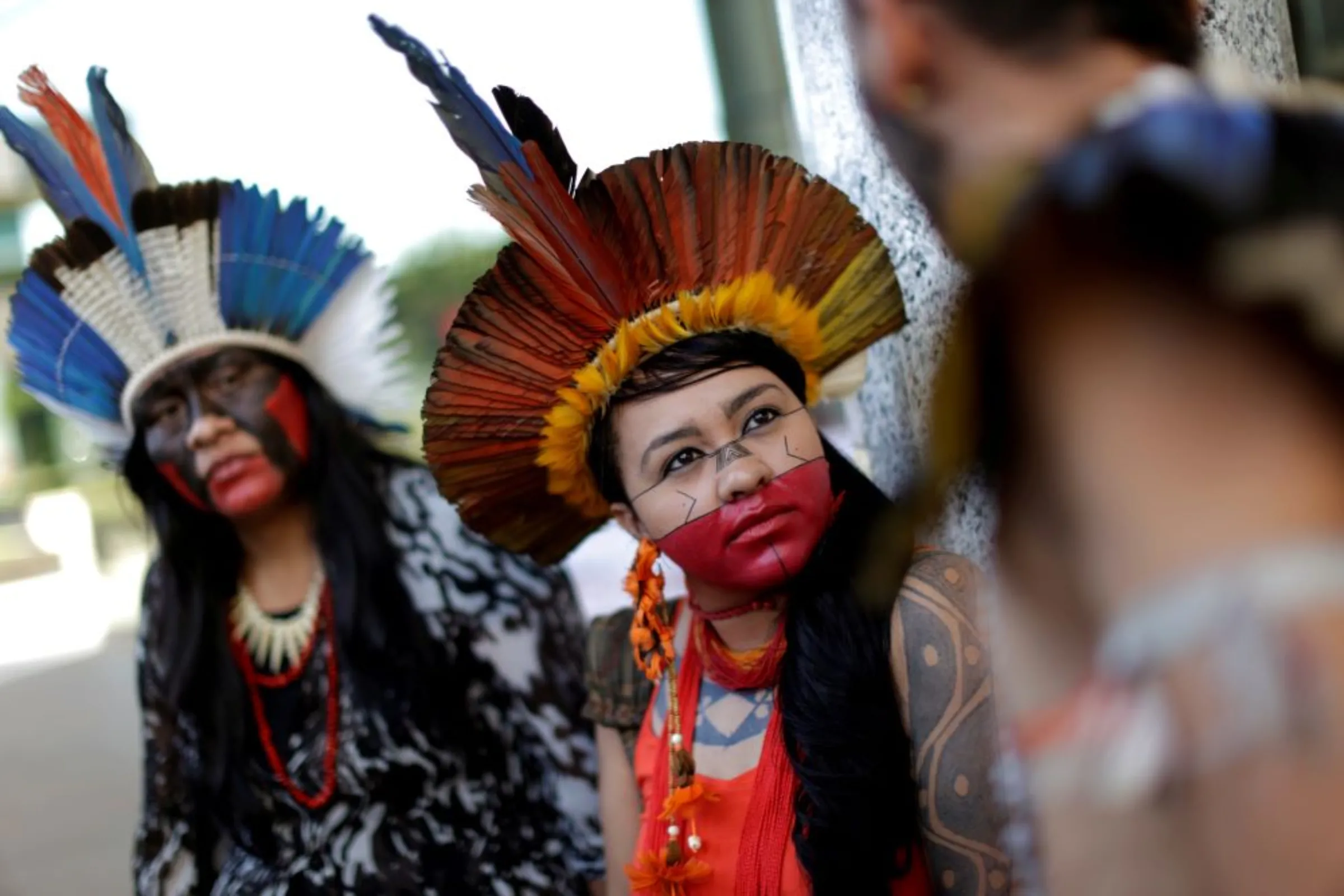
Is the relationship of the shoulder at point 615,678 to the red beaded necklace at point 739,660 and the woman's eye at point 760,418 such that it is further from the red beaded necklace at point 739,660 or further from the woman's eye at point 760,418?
the woman's eye at point 760,418

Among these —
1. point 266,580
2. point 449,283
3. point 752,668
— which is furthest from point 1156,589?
point 449,283

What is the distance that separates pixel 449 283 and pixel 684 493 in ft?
72.4

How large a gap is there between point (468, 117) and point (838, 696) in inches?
41.6

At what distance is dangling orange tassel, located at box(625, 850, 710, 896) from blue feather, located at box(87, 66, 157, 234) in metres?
1.86

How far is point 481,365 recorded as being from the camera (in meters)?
2.11

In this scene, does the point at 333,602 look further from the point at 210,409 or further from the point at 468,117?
the point at 468,117

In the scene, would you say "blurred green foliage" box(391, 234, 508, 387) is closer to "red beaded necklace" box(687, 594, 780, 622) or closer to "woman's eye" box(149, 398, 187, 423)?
"woman's eye" box(149, 398, 187, 423)

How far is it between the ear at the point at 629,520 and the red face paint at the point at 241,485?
1040 mm

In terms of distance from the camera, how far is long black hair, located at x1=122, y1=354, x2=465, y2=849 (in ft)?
9.27

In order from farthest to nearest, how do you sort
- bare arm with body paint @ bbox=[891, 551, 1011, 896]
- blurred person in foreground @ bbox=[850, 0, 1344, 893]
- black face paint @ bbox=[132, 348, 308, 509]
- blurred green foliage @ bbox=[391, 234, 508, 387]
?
blurred green foliage @ bbox=[391, 234, 508, 387] → black face paint @ bbox=[132, 348, 308, 509] → bare arm with body paint @ bbox=[891, 551, 1011, 896] → blurred person in foreground @ bbox=[850, 0, 1344, 893]

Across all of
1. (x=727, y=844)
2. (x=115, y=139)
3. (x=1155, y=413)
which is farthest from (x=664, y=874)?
(x=115, y=139)

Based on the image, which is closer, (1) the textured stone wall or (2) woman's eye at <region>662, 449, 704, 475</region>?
(2) woman's eye at <region>662, 449, 704, 475</region>

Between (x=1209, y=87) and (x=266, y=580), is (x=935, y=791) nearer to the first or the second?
(x=1209, y=87)

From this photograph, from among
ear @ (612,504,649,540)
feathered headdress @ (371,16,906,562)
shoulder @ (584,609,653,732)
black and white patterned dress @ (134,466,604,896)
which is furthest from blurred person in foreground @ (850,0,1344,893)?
black and white patterned dress @ (134,466,604,896)
